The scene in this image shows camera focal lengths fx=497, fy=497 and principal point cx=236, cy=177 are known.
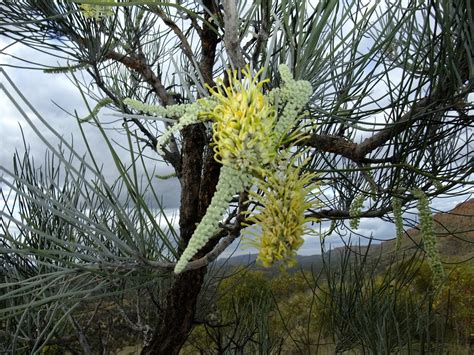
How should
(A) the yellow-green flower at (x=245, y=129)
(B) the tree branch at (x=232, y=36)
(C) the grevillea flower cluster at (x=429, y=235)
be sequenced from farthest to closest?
1. (C) the grevillea flower cluster at (x=429, y=235)
2. (B) the tree branch at (x=232, y=36)
3. (A) the yellow-green flower at (x=245, y=129)

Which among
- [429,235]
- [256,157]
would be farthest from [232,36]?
[429,235]

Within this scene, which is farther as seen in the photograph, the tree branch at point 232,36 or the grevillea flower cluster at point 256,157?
the tree branch at point 232,36

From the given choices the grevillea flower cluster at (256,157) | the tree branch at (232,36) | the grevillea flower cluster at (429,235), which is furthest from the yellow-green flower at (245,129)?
the grevillea flower cluster at (429,235)

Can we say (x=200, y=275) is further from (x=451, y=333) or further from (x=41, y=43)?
(x=451, y=333)

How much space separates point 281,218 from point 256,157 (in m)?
0.05

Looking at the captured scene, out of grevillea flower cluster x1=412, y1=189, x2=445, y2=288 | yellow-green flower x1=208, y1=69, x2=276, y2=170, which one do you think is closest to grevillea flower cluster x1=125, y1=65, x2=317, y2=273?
yellow-green flower x1=208, y1=69, x2=276, y2=170

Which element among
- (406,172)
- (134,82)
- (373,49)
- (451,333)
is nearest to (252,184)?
(373,49)

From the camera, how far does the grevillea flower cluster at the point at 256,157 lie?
335 millimetres

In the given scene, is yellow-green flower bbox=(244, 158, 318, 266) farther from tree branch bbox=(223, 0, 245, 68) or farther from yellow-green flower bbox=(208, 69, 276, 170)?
tree branch bbox=(223, 0, 245, 68)

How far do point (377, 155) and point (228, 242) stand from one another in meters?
0.57

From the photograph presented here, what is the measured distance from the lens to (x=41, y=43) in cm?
115

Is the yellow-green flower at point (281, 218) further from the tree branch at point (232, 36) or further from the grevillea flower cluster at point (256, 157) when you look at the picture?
the tree branch at point (232, 36)

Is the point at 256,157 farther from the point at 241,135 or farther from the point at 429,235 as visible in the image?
the point at 429,235

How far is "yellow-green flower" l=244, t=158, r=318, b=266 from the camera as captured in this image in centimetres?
37
